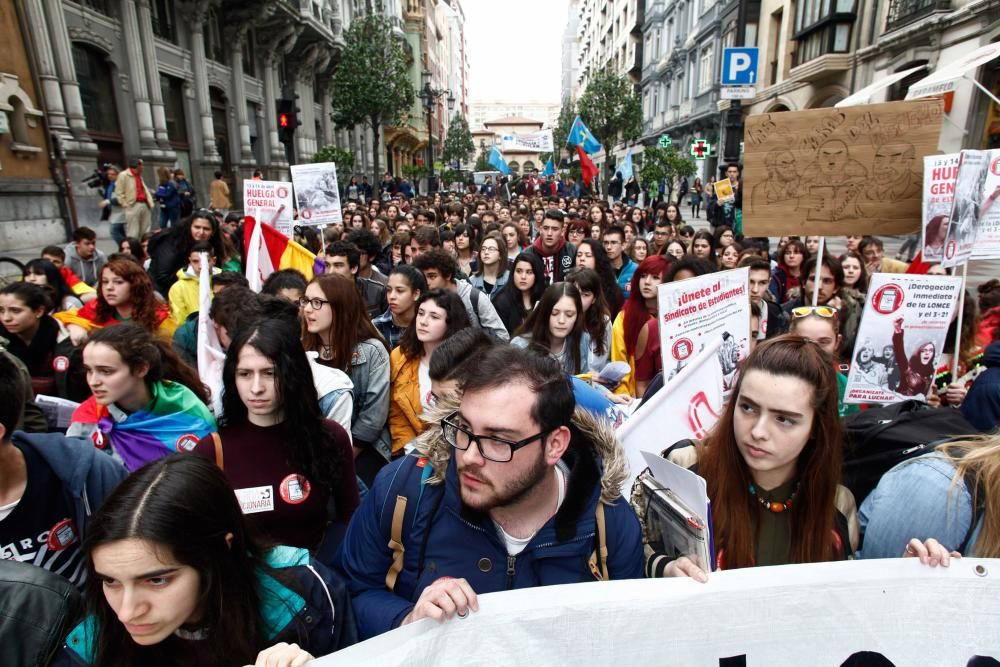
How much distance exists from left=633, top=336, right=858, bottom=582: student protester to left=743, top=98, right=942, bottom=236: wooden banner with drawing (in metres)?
2.64

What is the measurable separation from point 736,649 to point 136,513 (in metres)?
1.51

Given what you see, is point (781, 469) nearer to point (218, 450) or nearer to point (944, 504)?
point (944, 504)

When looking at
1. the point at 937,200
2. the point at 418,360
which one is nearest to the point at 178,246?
the point at 418,360

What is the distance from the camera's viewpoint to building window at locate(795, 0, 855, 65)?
1906cm

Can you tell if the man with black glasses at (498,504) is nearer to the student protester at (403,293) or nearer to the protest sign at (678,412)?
the protest sign at (678,412)

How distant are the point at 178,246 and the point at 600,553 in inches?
232

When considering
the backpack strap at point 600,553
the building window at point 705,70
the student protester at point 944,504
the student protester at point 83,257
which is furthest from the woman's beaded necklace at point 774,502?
the building window at point 705,70

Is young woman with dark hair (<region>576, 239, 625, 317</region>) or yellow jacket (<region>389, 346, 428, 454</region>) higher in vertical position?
young woman with dark hair (<region>576, 239, 625, 317</region>)

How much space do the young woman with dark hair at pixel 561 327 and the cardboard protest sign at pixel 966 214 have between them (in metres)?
2.54

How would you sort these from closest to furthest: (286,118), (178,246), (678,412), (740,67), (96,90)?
1. (678,412)
2. (178,246)
3. (740,67)
4. (286,118)
5. (96,90)

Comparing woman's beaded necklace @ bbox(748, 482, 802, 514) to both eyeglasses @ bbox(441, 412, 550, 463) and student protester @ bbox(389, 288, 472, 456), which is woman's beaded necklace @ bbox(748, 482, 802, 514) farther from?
student protester @ bbox(389, 288, 472, 456)

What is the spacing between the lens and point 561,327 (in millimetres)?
4117

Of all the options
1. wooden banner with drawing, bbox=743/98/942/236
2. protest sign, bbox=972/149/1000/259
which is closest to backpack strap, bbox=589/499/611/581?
wooden banner with drawing, bbox=743/98/942/236

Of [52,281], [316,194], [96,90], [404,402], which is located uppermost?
[96,90]
